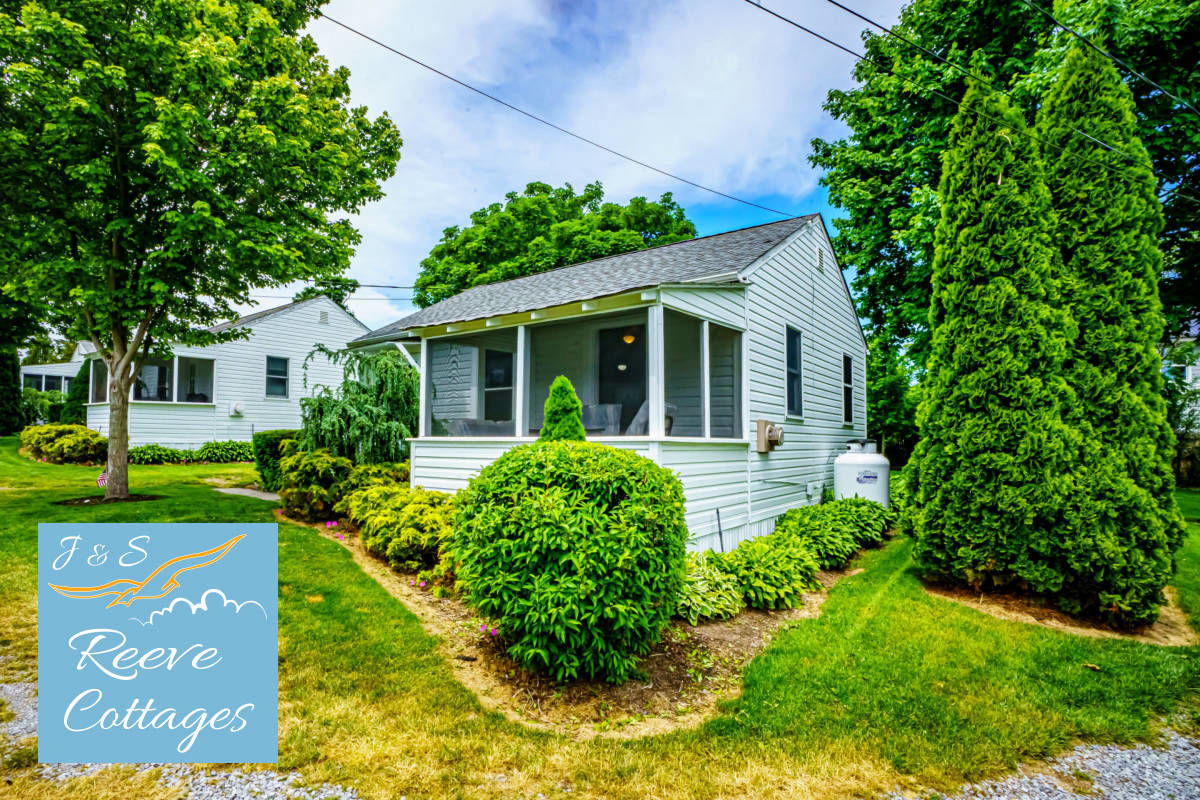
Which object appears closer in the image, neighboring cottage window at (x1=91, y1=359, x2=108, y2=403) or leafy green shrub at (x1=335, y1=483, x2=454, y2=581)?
leafy green shrub at (x1=335, y1=483, x2=454, y2=581)

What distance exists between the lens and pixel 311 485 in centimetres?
764

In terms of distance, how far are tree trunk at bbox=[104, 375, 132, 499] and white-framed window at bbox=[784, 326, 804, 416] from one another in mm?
9934

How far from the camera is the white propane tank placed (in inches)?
365

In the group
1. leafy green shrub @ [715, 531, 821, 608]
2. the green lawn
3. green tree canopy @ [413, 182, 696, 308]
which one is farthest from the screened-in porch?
green tree canopy @ [413, 182, 696, 308]

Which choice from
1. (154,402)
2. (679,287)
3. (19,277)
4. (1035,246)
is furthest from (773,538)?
(154,402)

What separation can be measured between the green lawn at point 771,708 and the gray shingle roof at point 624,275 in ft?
12.1

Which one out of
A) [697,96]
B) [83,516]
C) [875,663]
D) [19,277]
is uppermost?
[697,96]

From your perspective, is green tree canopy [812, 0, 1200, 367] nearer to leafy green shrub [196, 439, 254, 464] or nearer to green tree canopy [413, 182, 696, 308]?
green tree canopy [413, 182, 696, 308]

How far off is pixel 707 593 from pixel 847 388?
8090 mm

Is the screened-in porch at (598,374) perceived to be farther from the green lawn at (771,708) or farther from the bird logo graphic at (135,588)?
the bird logo graphic at (135,588)

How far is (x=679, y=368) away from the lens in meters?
8.76

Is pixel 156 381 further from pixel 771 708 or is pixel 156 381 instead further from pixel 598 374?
pixel 771 708

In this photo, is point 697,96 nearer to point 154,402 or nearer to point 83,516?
point 83,516

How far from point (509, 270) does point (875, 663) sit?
63.4 ft
